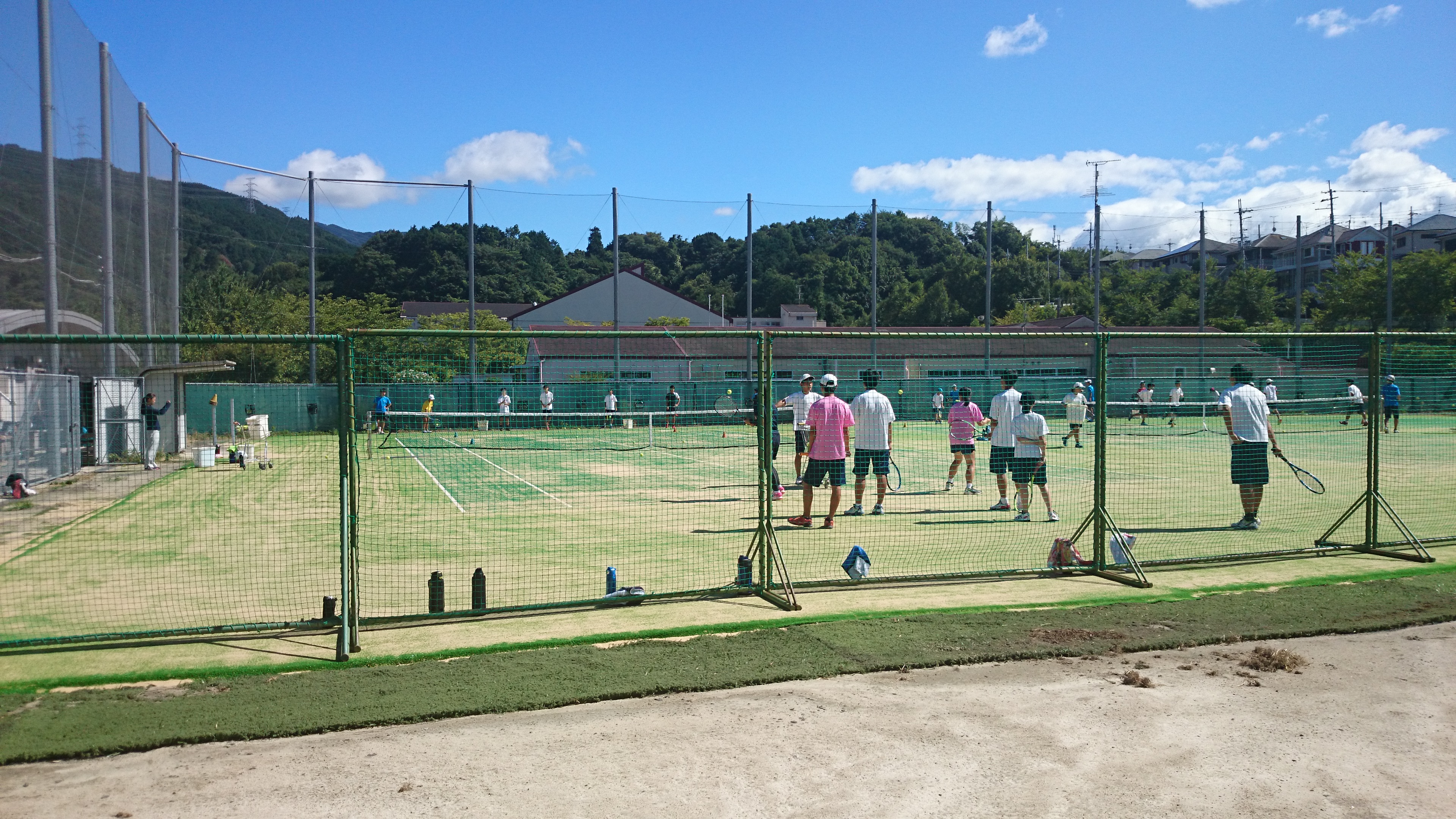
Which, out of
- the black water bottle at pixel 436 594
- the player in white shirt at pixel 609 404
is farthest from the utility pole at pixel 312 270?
the black water bottle at pixel 436 594

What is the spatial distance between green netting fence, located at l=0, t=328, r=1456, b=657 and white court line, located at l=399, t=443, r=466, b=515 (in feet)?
0.37

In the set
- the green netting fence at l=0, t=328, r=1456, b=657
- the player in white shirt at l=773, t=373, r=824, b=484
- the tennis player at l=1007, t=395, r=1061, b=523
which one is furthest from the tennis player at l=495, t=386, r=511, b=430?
the tennis player at l=1007, t=395, r=1061, b=523

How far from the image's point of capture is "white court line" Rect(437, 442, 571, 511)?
47.9 feet

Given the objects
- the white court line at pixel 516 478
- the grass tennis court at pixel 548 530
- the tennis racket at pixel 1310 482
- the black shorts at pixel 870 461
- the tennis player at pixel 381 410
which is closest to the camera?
the grass tennis court at pixel 548 530

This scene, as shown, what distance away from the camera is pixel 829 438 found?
10.8m

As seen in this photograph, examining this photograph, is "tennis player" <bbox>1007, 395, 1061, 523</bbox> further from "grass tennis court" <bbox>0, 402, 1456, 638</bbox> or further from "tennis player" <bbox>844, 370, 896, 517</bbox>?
"tennis player" <bbox>844, 370, 896, 517</bbox>

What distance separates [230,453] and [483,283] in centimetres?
6344

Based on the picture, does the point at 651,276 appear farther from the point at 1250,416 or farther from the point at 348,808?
the point at 348,808

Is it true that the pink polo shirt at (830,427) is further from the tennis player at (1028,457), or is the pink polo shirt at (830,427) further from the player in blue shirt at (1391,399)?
the player in blue shirt at (1391,399)

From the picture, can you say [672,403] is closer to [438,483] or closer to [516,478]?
[516,478]

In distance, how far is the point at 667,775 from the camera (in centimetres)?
459

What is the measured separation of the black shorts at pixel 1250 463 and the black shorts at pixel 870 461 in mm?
4056

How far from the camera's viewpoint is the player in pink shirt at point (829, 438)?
426 inches

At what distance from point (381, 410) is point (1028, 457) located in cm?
948
